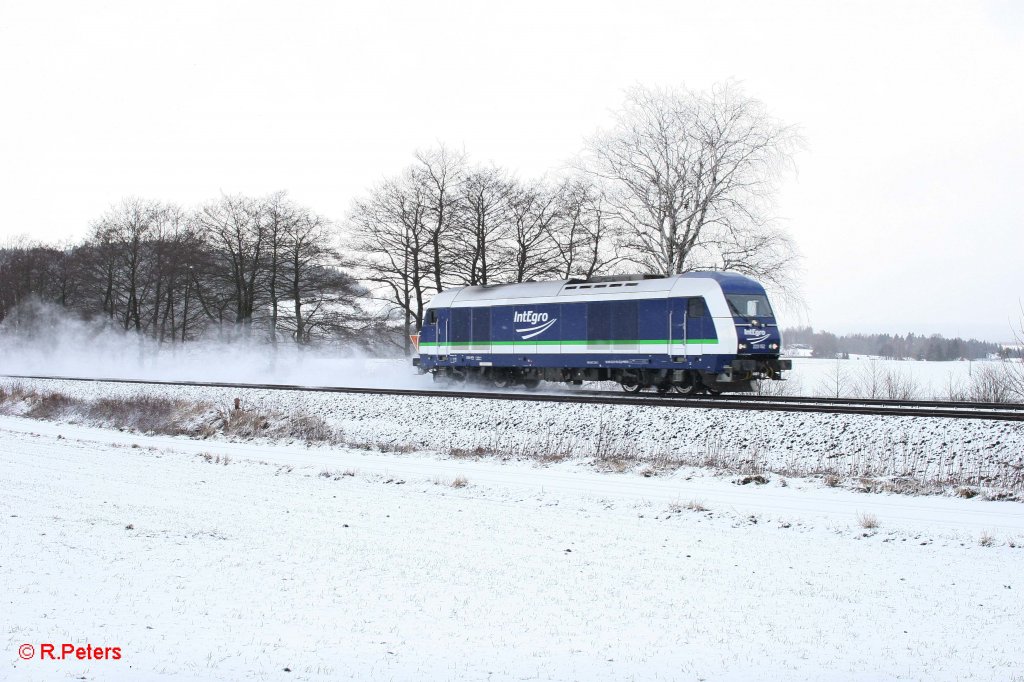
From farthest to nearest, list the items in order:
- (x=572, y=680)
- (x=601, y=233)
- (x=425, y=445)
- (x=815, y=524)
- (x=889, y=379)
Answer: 1. (x=601, y=233)
2. (x=889, y=379)
3. (x=425, y=445)
4. (x=815, y=524)
5. (x=572, y=680)

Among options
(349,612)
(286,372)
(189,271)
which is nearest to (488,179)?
(286,372)

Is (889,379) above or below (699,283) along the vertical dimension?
below

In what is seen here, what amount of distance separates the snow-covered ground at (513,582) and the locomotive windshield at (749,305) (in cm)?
859

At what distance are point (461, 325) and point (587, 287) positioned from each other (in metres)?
6.02

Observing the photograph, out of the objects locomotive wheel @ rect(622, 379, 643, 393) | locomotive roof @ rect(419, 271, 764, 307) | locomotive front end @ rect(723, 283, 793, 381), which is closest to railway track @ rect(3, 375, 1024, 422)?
locomotive wheel @ rect(622, 379, 643, 393)

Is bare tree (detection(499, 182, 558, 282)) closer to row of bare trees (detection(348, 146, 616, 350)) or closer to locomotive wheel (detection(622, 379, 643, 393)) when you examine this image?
row of bare trees (detection(348, 146, 616, 350))

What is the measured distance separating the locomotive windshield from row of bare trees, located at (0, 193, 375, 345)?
27769 millimetres

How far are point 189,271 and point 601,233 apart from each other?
31.1 m

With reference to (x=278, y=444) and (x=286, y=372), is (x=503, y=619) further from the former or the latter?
(x=286, y=372)

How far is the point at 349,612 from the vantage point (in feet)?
26.7

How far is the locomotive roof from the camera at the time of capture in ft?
77.6

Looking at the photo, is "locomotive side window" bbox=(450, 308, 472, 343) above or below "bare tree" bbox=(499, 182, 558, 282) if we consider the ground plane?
below

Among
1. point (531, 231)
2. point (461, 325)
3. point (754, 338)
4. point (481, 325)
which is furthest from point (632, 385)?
point (531, 231)

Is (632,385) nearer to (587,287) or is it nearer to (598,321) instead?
(598,321)
